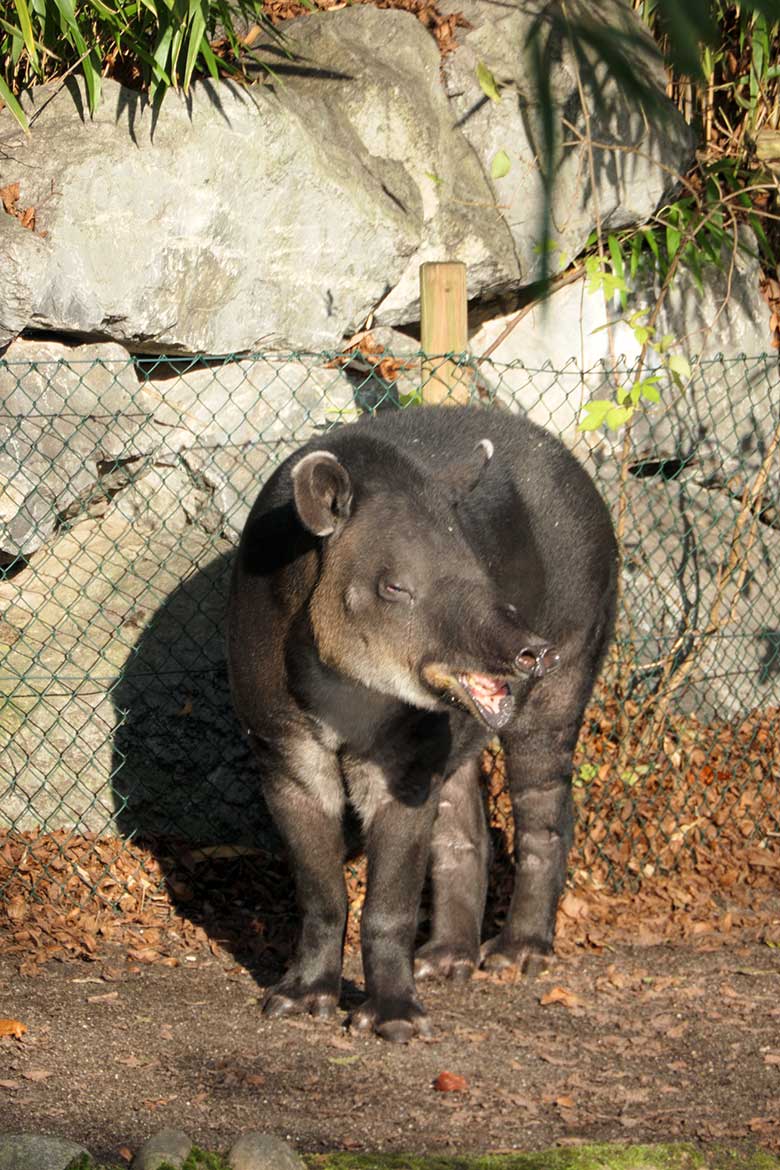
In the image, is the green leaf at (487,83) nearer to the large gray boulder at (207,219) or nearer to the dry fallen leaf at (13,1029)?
the large gray boulder at (207,219)

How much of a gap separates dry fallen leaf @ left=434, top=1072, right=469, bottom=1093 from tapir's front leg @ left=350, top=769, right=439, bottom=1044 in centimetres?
38

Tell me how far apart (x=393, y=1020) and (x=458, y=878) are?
1.02 m

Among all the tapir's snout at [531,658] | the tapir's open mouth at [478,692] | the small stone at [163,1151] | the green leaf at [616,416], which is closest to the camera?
the small stone at [163,1151]

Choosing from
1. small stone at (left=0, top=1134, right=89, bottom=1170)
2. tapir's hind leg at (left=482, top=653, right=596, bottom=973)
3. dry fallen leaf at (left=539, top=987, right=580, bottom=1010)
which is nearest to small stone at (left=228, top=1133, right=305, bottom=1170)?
small stone at (left=0, top=1134, right=89, bottom=1170)

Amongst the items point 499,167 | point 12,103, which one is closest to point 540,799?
point 499,167

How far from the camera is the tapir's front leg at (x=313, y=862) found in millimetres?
4699

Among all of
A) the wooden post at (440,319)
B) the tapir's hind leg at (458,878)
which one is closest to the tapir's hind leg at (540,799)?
the tapir's hind leg at (458,878)

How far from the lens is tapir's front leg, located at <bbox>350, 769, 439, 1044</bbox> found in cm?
461

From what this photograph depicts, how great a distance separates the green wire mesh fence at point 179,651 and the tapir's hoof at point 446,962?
1.08m

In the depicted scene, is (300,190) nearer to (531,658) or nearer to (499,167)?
(499,167)

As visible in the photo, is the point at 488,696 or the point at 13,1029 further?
the point at 13,1029

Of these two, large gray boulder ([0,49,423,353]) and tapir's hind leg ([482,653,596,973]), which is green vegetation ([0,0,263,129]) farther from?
tapir's hind leg ([482,653,596,973])

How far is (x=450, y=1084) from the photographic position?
4.15m

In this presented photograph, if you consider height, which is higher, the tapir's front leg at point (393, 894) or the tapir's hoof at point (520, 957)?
the tapir's front leg at point (393, 894)
